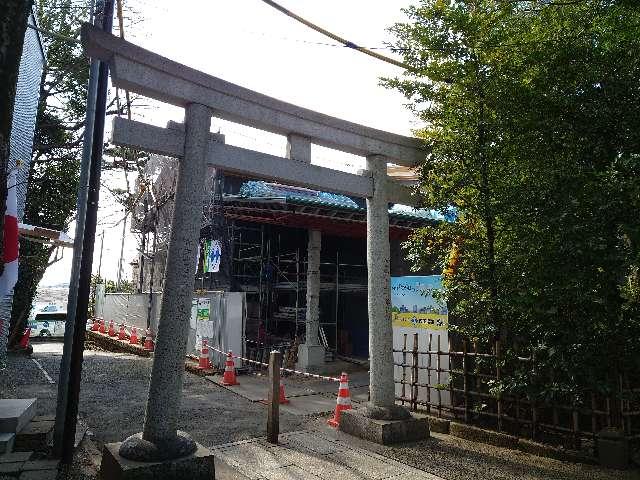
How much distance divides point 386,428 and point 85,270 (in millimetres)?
4958

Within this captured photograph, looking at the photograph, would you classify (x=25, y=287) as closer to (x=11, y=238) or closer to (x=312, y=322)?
(x=312, y=322)

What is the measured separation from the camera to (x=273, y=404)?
7.02 meters

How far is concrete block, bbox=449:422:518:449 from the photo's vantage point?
6.41 m

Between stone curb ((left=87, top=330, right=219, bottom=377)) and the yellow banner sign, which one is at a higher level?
the yellow banner sign

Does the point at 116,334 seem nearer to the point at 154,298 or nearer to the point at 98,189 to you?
the point at 154,298

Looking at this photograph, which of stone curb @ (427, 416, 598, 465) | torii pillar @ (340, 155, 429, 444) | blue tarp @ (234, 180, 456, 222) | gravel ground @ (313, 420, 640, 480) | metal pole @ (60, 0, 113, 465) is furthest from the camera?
blue tarp @ (234, 180, 456, 222)

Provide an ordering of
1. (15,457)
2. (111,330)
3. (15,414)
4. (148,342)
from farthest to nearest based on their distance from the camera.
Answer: (111,330) → (148,342) → (15,414) → (15,457)

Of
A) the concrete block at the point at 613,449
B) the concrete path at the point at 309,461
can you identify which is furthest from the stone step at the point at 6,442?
the concrete block at the point at 613,449

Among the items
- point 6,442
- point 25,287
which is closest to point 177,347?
point 6,442

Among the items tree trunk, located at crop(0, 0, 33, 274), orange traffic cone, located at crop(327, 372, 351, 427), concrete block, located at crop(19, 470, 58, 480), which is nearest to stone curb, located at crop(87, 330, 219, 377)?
orange traffic cone, located at crop(327, 372, 351, 427)

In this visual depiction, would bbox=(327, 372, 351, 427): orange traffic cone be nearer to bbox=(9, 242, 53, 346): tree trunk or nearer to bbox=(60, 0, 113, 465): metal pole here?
bbox=(60, 0, 113, 465): metal pole

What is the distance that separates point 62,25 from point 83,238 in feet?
49.4

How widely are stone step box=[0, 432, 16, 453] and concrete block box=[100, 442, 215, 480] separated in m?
1.50

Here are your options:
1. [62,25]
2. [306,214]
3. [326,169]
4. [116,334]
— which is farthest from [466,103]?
[116,334]
